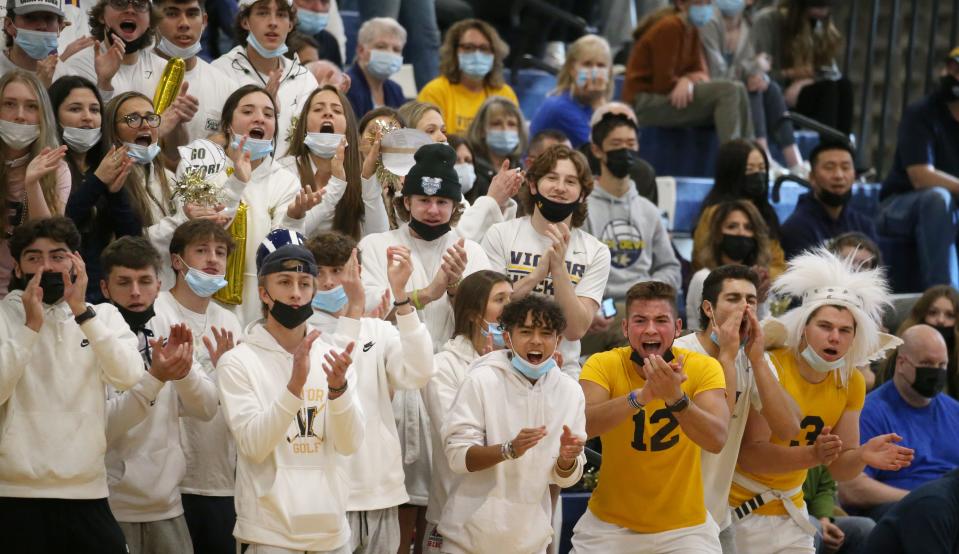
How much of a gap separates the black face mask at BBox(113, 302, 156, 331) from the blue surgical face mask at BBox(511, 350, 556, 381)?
1.43m

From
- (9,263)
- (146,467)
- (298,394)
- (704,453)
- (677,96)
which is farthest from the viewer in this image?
(677,96)

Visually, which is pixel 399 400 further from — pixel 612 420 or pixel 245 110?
pixel 245 110

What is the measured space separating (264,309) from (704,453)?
2.18 m

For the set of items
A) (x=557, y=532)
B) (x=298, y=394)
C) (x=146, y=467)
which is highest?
(x=298, y=394)

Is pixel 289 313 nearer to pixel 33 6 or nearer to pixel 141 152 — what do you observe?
pixel 141 152

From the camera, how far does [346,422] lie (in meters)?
5.70

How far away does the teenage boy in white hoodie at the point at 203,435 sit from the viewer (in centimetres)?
635

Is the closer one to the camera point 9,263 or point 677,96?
point 9,263

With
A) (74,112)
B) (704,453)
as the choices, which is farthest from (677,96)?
(74,112)

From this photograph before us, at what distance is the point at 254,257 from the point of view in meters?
6.97

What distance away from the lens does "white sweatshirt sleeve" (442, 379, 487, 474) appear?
20.2 ft

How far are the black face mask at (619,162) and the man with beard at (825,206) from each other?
1.43 metres

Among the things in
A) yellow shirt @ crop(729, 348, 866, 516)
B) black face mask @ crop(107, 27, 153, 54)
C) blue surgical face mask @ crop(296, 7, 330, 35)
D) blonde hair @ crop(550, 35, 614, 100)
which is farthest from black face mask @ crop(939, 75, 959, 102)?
black face mask @ crop(107, 27, 153, 54)

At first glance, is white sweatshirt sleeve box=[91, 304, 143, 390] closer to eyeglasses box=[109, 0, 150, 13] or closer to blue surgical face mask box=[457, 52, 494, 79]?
eyeglasses box=[109, 0, 150, 13]
